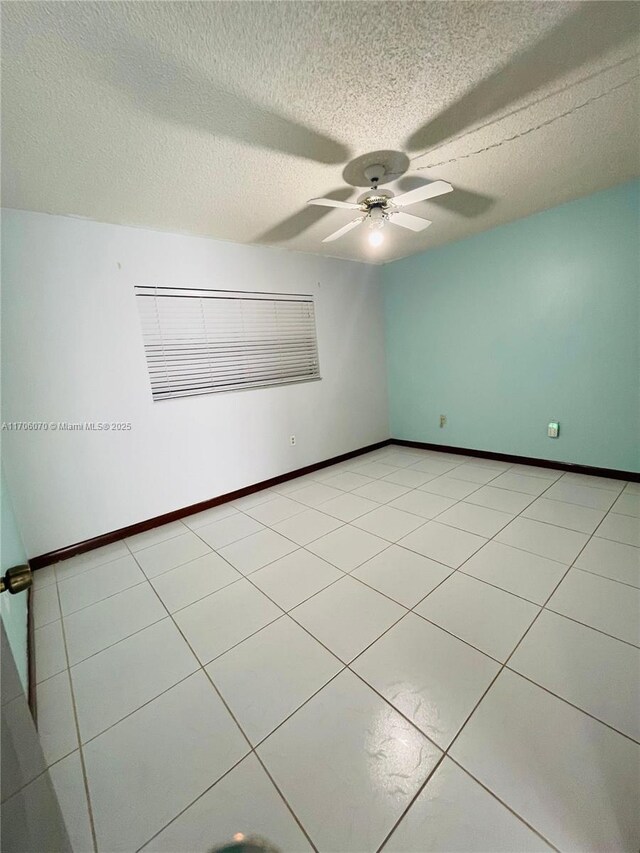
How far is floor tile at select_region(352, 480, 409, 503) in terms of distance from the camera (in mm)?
2922

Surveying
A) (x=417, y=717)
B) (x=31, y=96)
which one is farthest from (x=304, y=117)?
(x=417, y=717)

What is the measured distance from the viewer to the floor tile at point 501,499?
2539mm

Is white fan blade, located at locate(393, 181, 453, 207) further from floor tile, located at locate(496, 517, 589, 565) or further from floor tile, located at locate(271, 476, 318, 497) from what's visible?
floor tile, located at locate(271, 476, 318, 497)

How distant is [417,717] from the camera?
113cm

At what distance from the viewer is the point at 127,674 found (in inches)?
55.1

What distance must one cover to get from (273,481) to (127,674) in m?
2.14

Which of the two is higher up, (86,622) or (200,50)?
(200,50)

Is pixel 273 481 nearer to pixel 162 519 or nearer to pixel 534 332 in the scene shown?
pixel 162 519

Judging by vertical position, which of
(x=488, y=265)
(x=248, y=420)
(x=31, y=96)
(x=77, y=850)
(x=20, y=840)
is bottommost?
(x=77, y=850)

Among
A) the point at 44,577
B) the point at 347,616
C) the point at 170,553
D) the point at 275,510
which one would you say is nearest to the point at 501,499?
the point at 347,616

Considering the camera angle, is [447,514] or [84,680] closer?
[84,680]

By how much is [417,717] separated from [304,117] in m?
2.48

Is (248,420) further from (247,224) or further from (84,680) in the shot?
(84,680)

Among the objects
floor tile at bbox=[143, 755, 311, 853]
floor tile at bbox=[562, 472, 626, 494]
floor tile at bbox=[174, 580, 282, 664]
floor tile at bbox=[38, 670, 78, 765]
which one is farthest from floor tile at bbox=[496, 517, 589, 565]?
floor tile at bbox=[38, 670, 78, 765]
